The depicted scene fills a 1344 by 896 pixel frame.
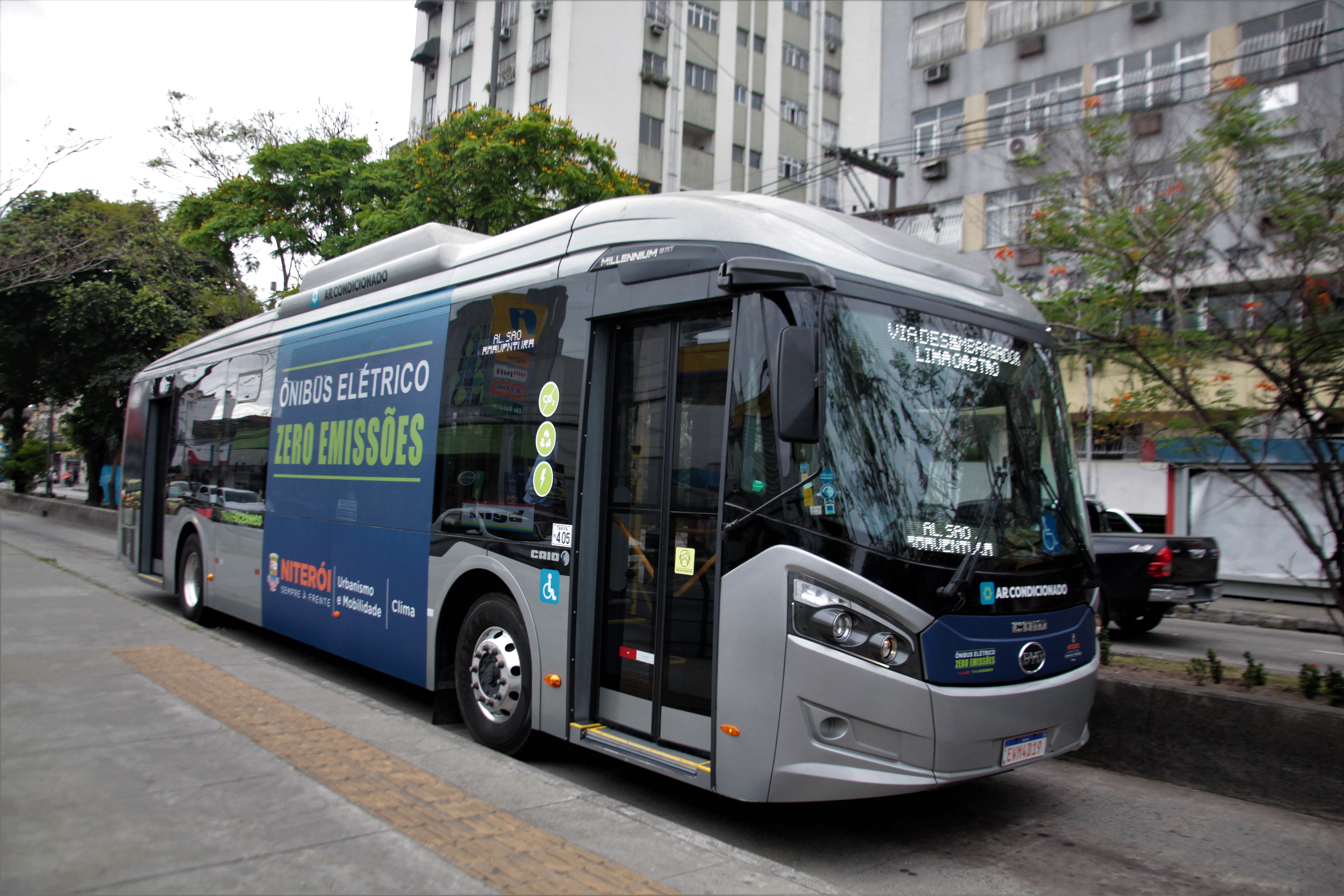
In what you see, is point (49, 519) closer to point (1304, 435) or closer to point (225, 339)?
point (225, 339)

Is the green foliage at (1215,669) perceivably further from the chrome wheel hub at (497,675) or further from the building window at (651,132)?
the building window at (651,132)

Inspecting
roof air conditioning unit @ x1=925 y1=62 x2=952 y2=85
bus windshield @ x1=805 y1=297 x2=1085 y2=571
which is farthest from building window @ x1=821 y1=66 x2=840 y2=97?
bus windshield @ x1=805 y1=297 x2=1085 y2=571

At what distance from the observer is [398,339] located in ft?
24.8

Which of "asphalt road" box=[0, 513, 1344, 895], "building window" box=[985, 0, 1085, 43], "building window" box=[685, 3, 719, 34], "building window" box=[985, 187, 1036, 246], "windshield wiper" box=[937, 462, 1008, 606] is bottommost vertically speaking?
"asphalt road" box=[0, 513, 1344, 895]

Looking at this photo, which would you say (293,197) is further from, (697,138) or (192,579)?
(697,138)

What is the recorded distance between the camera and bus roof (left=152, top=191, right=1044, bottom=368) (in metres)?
4.86

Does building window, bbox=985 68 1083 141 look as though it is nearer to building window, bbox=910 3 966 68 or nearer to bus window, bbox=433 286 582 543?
building window, bbox=910 3 966 68

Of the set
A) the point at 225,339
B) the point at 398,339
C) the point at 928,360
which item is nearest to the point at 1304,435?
the point at 928,360

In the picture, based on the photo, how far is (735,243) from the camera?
492 cm

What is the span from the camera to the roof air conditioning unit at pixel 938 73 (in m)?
28.5

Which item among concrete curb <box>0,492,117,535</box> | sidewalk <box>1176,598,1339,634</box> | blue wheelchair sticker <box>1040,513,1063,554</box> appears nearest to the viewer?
blue wheelchair sticker <box>1040,513,1063,554</box>

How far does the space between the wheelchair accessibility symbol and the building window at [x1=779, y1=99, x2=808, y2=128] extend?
131 ft

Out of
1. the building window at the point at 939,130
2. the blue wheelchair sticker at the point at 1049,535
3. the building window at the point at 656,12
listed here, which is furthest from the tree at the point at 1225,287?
the building window at the point at 656,12

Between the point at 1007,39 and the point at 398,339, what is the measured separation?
25.3 metres
